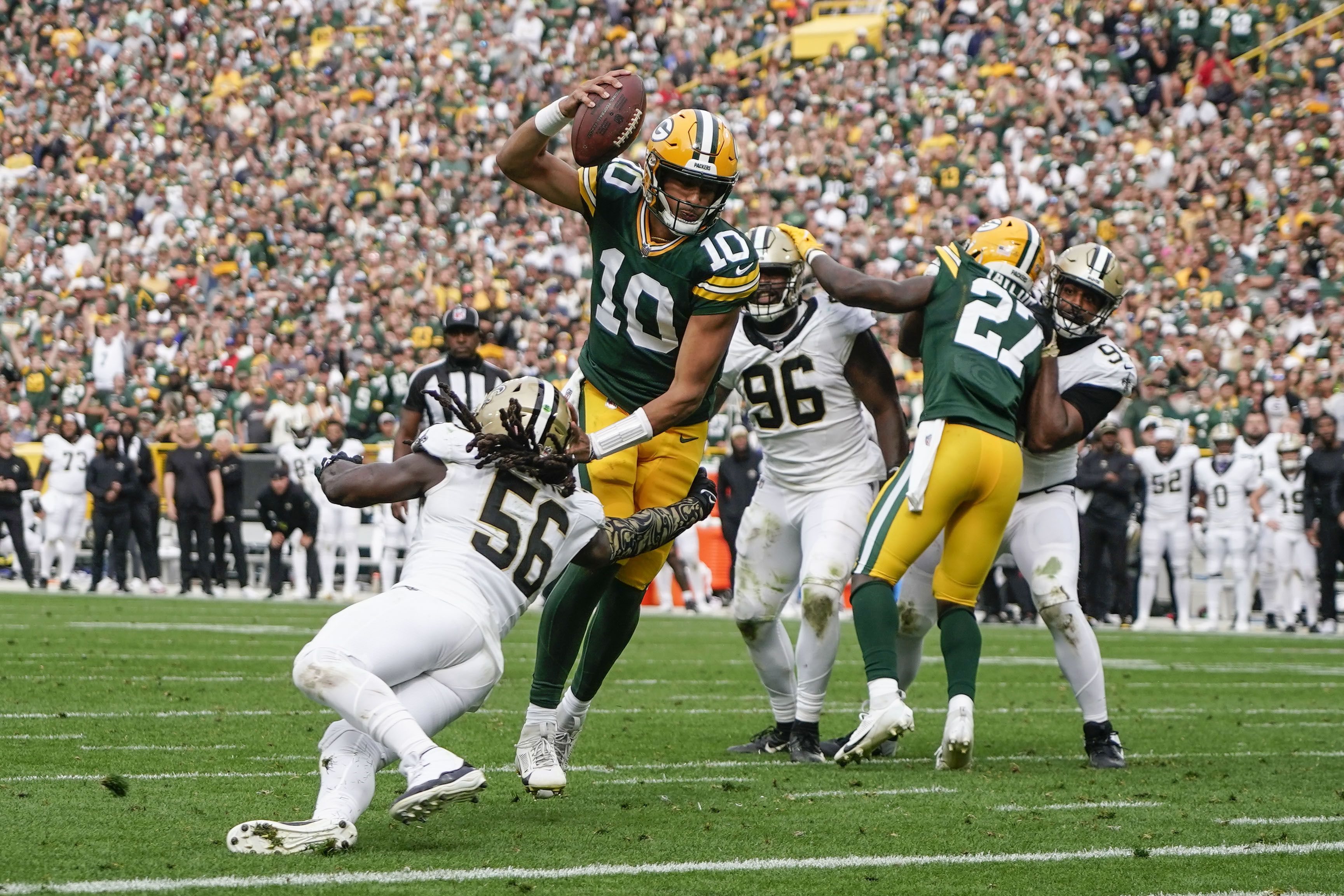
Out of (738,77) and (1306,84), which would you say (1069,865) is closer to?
(1306,84)

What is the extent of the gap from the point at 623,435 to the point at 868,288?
4.75 ft

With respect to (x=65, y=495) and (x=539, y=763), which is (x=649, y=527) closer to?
(x=539, y=763)

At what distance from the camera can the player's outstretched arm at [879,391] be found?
656 centimetres

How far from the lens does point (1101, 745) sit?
20.3 feet

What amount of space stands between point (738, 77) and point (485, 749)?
2142 centimetres

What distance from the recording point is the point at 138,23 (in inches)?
1156

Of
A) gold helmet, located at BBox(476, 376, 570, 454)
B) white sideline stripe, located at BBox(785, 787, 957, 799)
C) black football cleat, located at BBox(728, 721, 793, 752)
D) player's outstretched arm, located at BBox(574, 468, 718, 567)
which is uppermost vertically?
gold helmet, located at BBox(476, 376, 570, 454)

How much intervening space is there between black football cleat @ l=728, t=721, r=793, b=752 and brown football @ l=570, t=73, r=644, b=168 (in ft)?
8.04

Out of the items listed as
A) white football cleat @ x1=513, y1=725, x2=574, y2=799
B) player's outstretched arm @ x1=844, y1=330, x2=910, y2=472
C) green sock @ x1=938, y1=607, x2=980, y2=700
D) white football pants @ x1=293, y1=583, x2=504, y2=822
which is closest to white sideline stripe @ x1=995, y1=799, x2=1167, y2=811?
green sock @ x1=938, y1=607, x2=980, y2=700

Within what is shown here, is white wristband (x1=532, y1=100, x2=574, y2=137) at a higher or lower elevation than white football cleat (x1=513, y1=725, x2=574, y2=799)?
higher

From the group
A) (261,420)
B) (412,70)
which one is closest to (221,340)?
(261,420)

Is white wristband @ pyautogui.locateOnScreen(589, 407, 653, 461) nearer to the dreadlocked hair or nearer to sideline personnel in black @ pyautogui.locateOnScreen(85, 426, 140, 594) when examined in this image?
the dreadlocked hair

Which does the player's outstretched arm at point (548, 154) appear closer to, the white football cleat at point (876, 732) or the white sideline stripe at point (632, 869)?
the white football cleat at point (876, 732)

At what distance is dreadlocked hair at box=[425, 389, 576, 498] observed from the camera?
436cm
